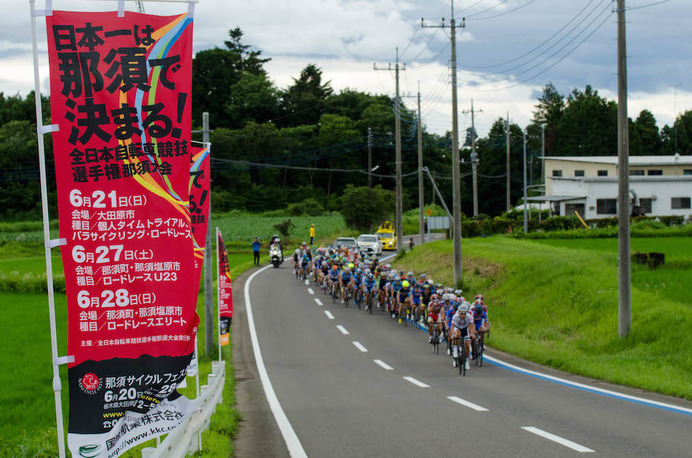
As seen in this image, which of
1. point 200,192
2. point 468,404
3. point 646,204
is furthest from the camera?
point 646,204

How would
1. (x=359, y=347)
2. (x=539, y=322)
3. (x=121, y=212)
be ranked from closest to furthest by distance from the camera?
1. (x=121, y=212)
2. (x=359, y=347)
3. (x=539, y=322)

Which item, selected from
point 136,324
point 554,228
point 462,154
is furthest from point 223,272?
point 462,154

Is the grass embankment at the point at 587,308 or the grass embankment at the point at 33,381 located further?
the grass embankment at the point at 587,308

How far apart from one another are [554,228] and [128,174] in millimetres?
48748

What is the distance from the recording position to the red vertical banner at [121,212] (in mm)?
5738

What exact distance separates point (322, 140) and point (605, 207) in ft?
146

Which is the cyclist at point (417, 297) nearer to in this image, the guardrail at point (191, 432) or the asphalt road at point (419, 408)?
the asphalt road at point (419, 408)

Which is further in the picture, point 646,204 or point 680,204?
point 646,204

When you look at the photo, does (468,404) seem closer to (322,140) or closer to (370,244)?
(370,244)

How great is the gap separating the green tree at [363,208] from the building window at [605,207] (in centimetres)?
2145

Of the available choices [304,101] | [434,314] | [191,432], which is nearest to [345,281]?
[434,314]

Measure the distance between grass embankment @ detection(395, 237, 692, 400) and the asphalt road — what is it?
1162 mm

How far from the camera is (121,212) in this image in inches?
231

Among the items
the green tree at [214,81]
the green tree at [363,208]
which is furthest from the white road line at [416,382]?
the green tree at [214,81]
